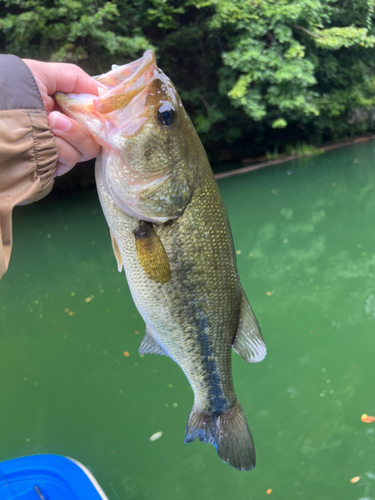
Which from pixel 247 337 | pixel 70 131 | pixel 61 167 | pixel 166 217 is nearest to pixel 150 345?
pixel 247 337

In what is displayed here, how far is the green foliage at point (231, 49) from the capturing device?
329 inches

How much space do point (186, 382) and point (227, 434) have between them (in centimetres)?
167

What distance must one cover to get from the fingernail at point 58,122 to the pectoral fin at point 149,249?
1.26 feet

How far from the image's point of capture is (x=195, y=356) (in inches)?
60.3

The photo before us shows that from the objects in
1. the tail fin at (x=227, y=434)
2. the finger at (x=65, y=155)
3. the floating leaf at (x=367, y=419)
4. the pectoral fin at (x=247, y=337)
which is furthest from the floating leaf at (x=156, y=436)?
the finger at (x=65, y=155)

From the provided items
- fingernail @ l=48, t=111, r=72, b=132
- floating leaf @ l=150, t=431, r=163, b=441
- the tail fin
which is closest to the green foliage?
floating leaf @ l=150, t=431, r=163, b=441

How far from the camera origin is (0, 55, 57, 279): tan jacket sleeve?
1157 mm

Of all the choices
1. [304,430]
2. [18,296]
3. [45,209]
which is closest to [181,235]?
[304,430]

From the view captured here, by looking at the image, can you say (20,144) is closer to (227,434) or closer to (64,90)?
(64,90)

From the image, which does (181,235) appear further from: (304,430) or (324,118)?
(324,118)

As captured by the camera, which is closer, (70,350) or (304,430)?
(304,430)

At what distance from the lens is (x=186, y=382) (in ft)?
10.7

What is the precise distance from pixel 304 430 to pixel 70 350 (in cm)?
214

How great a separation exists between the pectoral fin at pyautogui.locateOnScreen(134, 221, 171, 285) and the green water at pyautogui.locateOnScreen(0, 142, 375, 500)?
1.80m
